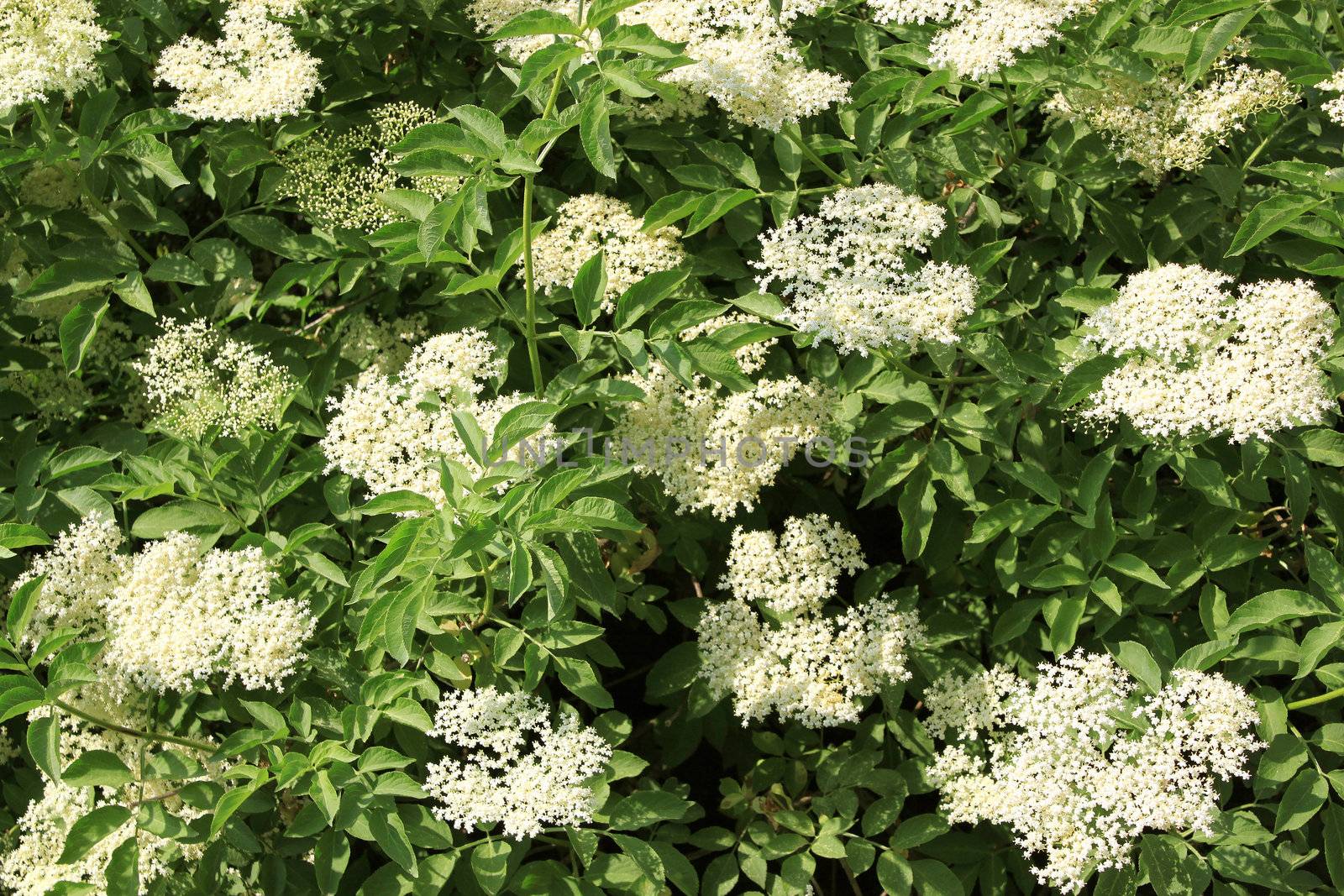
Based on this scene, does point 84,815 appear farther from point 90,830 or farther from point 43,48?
point 43,48

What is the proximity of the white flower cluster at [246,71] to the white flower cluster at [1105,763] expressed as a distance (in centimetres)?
287

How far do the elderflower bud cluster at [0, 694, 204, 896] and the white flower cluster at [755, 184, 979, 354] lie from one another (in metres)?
2.20

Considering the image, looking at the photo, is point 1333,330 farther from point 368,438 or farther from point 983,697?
point 368,438

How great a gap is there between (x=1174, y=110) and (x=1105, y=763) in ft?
6.54

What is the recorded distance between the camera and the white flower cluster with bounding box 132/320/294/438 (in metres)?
3.70

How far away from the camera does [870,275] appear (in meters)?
3.46

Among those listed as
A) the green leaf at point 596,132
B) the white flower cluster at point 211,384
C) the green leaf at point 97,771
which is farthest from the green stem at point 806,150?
the green leaf at point 97,771

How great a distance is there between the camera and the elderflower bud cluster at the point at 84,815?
10.9 feet

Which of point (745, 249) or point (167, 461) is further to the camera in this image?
point (745, 249)

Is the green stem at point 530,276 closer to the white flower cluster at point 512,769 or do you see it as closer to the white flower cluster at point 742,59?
the white flower cluster at point 742,59

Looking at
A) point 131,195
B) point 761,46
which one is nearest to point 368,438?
point 131,195

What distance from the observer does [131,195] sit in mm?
3967

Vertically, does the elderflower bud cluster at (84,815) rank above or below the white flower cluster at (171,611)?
below

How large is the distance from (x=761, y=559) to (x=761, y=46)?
1.54m
